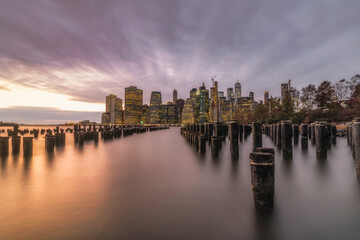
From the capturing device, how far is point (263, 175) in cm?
426

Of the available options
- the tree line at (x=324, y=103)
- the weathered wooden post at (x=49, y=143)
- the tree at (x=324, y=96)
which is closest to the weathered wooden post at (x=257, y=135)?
the weathered wooden post at (x=49, y=143)

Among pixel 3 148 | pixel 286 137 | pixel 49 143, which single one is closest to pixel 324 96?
pixel 286 137

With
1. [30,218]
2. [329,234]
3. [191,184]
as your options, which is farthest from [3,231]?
[329,234]

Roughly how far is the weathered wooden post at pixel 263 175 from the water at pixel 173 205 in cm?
47

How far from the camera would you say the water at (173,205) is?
3852mm

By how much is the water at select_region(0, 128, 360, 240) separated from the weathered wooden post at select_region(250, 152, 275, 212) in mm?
466

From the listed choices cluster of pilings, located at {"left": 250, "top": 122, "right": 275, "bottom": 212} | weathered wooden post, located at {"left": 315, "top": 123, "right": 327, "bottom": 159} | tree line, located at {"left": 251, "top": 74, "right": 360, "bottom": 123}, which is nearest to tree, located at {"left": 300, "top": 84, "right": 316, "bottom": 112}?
tree line, located at {"left": 251, "top": 74, "right": 360, "bottom": 123}

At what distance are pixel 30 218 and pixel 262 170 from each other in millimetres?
5548

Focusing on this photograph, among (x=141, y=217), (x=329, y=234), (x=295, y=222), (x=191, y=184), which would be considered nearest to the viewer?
(x=329, y=234)

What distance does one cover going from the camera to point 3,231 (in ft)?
12.7

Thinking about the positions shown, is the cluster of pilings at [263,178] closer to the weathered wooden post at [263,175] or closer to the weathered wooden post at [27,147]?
the weathered wooden post at [263,175]

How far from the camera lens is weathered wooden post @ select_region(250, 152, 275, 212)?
13.8 ft

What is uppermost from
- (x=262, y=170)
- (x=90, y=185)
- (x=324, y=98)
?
(x=324, y=98)

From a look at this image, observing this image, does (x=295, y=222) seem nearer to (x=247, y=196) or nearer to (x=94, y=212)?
(x=247, y=196)
